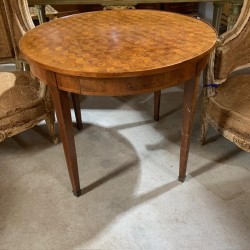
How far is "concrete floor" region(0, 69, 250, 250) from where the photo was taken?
1.33m

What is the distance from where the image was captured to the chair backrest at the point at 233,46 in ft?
4.86

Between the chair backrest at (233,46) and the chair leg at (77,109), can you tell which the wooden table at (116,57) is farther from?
the chair leg at (77,109)

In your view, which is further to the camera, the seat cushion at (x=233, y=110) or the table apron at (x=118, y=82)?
the seat cushion at (x=233, y=110)

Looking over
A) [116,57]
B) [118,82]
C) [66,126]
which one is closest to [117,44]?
[116,57]

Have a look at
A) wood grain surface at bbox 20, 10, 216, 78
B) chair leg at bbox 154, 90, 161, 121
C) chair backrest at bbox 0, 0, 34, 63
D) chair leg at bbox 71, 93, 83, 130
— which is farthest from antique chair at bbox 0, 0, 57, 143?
chair leg at bbox 154, 90, 161, 121

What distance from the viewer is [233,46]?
59.4 inches

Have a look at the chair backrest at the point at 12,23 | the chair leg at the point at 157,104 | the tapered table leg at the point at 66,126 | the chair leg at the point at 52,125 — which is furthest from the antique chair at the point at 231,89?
the chair backrest at the point at 12,23

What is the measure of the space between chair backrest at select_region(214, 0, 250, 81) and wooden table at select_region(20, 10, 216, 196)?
0.57 feet

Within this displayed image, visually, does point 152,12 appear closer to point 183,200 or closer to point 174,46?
point 174,46

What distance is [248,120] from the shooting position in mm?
1367

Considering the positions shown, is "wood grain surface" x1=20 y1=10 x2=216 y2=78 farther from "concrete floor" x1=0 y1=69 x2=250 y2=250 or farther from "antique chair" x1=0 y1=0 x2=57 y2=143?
"concrete floor" x1=0 y1=69 x2=250 y2=250

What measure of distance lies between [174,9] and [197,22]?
263 centimetres

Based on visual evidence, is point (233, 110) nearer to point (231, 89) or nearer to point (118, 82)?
point (231, 89)

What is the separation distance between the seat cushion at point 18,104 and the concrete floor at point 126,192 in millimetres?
282
